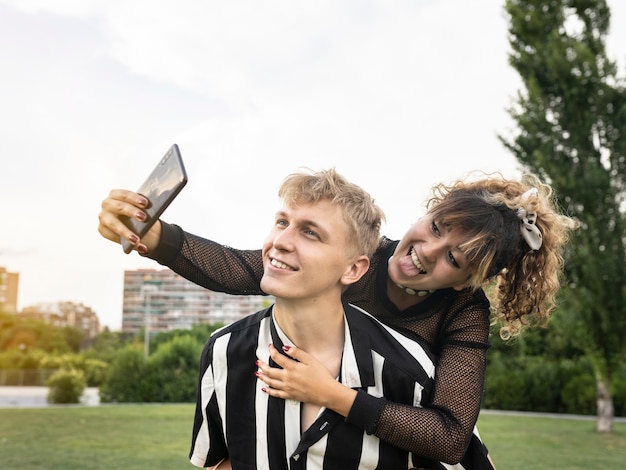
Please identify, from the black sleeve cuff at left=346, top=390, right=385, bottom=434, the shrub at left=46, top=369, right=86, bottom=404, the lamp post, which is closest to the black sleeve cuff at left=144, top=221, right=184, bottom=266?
the black sleeve cuff at left=346, top=390, right=385, bottom=434

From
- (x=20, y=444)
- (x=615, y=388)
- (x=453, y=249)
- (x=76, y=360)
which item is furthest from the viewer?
(x=76, y=360)

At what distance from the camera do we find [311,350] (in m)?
2.37

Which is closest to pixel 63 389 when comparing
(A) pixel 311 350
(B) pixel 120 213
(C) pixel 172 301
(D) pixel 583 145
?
(D) pixel 583 145

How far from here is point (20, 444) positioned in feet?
36.3

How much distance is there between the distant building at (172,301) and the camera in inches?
1489

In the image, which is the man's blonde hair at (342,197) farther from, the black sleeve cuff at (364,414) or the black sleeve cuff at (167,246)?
the black sleeve cuff at (364,414)

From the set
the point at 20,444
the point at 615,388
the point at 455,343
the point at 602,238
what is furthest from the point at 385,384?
the point at 615,388

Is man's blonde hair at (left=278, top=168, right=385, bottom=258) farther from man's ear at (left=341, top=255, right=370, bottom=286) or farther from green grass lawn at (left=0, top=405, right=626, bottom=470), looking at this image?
green grass lawn at (left=0, top=405, right=626, bottom=470)

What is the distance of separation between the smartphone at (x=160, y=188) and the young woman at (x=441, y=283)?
0.10 ft

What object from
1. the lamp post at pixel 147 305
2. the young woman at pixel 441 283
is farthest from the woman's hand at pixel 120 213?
the lamp post at pixel 147 305

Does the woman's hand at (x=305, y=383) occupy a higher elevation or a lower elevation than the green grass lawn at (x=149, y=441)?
higher

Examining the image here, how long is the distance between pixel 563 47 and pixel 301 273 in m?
14.2

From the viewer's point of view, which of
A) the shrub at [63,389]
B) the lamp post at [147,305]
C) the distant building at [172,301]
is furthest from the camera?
the distant building at [172,301]

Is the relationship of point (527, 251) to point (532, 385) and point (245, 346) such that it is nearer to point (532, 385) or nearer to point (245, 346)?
point (245, 346)
